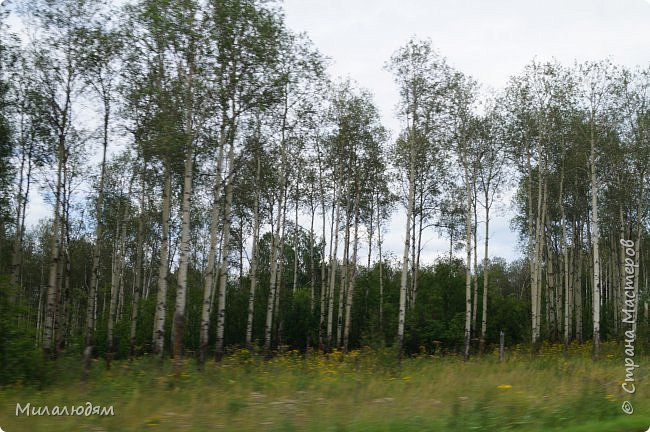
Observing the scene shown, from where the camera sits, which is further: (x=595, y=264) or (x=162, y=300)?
(x=595, y=264)

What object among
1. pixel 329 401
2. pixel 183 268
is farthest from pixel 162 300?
pixel 329 401

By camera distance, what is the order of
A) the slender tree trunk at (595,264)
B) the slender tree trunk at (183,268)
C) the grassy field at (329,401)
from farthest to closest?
the slender tree trunk at (595,264) → the slender tree trunk at (183,268) → the grassy field at (329,401)

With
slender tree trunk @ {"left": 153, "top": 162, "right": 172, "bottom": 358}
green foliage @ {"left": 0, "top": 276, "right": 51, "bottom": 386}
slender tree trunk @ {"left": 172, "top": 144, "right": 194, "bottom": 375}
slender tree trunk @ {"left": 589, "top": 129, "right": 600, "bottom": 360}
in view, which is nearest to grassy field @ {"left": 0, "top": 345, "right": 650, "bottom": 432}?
green foliage @ {"left": 0, "top": 276, "right": 51, "bottom": 386}

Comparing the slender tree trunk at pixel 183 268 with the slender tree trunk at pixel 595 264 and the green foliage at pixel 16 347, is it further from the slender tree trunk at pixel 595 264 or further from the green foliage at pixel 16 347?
the slender tree trunk at pixel 595 264

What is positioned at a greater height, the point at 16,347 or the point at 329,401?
the point at 16,347

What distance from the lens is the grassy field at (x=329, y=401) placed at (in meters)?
8.05

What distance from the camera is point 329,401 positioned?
9.98 m

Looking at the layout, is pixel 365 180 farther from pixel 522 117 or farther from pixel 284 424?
pixel 284 424

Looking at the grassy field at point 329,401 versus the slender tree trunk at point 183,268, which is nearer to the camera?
the grassy field at point 329,401

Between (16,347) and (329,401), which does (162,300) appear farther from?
(329,401)

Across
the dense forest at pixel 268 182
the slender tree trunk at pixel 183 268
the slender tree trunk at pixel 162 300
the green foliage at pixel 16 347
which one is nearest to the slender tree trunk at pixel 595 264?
the dense forest at pixel 268 182

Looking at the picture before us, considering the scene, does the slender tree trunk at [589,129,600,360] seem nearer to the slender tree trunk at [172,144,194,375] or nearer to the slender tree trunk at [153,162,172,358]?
the slender tree trunk at [172,144,194,375]

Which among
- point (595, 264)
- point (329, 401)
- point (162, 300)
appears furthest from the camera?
point (595, 264)

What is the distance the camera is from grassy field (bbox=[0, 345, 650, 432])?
317 inches
